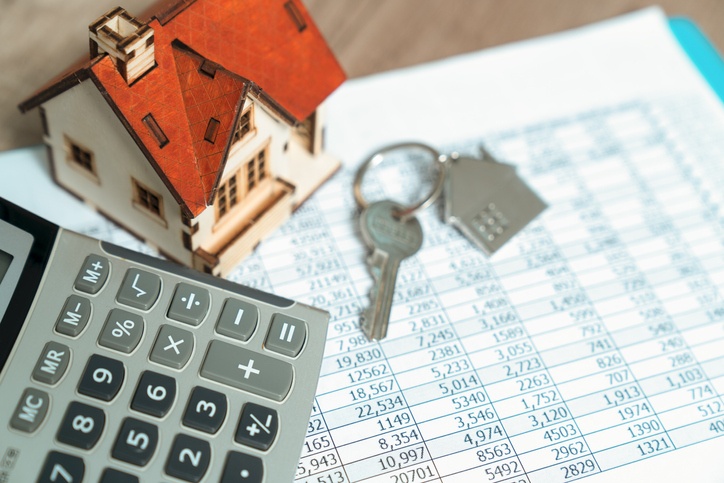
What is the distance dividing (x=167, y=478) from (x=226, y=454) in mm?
31

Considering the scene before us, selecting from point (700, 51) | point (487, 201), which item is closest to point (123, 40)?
point (487, 201)

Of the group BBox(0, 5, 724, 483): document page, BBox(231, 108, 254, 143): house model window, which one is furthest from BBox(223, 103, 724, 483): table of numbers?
BBox(231, 108, 254, 143): house model window

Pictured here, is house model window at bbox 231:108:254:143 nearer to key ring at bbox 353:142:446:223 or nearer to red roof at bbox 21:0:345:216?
red roof at bbox 21:0:345:216

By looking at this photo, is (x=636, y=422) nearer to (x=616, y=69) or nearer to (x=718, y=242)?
(x=718, y=242)

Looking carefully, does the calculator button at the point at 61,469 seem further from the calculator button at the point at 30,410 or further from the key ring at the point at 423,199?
the key ring at the point at 423,199

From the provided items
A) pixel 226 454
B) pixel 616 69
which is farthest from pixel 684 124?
pixel 226 454

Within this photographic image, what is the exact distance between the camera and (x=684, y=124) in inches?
24.9

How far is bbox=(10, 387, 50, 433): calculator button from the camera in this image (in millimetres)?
383

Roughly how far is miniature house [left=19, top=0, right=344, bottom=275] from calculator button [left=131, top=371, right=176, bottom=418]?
92 millimetres

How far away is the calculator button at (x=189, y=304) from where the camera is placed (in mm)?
428

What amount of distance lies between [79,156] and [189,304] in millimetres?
141

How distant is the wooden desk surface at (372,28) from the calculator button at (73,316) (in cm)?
18

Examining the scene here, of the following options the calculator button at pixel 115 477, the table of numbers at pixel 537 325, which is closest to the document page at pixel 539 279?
the table of numbers at pixel 537 325

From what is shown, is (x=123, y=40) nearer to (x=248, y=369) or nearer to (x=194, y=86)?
(x=194, y=86)
